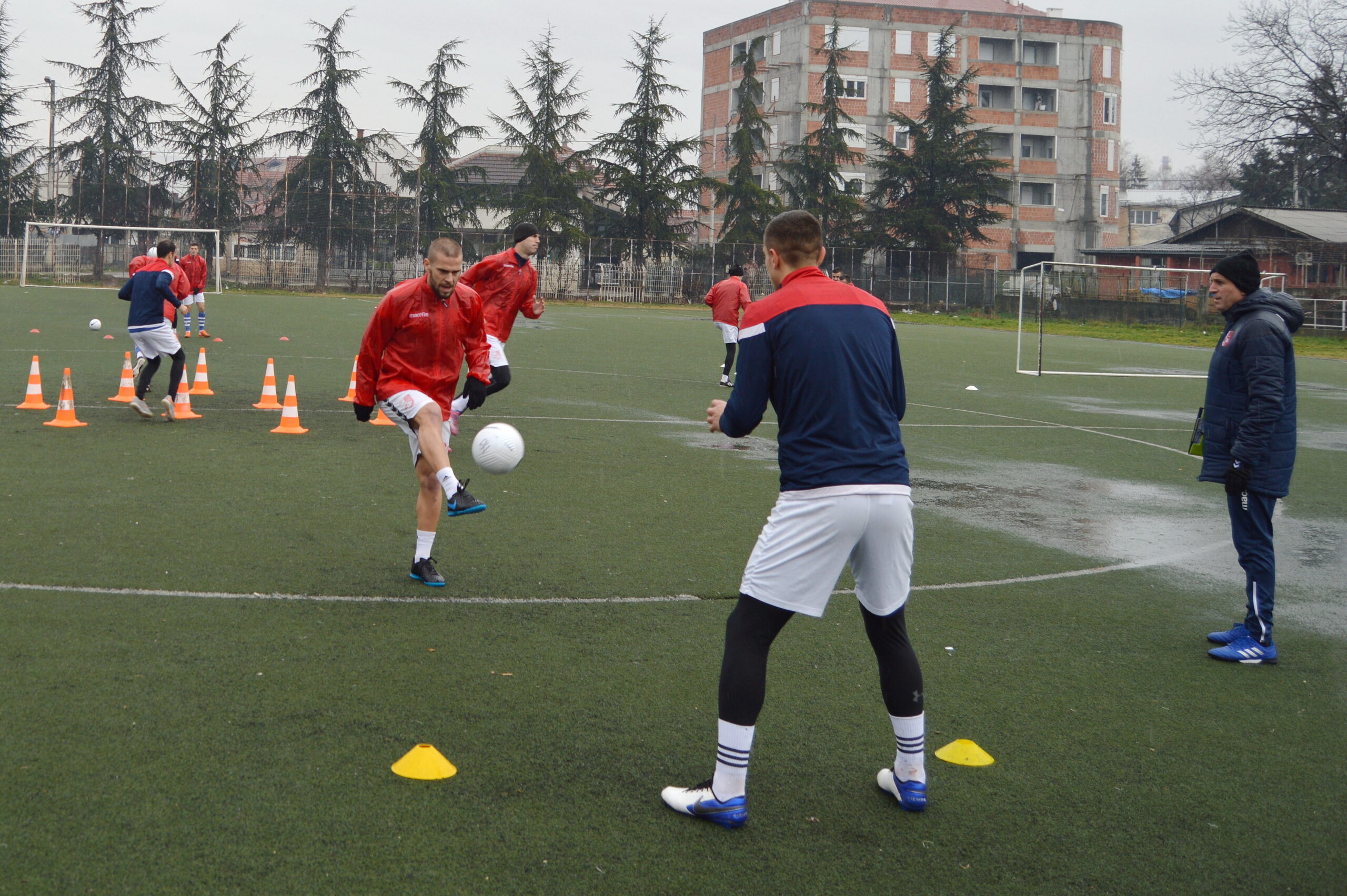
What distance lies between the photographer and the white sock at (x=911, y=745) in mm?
4211

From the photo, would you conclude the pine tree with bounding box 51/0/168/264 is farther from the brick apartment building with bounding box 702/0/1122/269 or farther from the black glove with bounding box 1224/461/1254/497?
the black glove with bounding box 1224/461/1254/497

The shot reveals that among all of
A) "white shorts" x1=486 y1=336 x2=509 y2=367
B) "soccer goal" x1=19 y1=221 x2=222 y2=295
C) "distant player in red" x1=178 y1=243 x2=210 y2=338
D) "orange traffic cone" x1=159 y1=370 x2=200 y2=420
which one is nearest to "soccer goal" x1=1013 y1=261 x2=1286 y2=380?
"distant player in red" x1=178 y1=243 x2=210 y2=338

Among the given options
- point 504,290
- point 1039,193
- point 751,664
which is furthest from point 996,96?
point 751,664

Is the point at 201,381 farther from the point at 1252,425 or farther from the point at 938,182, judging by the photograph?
the point at 938,182

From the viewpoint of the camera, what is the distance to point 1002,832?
4.10m

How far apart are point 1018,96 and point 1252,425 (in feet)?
243

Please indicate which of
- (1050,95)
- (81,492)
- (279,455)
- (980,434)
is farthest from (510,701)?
(1050,95)

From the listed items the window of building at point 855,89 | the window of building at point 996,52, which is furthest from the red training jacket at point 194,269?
the window of building at point 996,52

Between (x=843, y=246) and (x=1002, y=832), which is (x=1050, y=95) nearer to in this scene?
(x=843, y=246)

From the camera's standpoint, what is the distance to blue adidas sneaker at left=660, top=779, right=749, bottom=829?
4.04m

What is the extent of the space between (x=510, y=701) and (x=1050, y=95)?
7770 cm

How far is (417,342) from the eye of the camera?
7301 mm

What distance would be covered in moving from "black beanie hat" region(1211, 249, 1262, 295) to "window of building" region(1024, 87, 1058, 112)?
243 ft

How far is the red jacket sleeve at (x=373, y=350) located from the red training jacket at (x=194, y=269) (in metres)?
16.5
